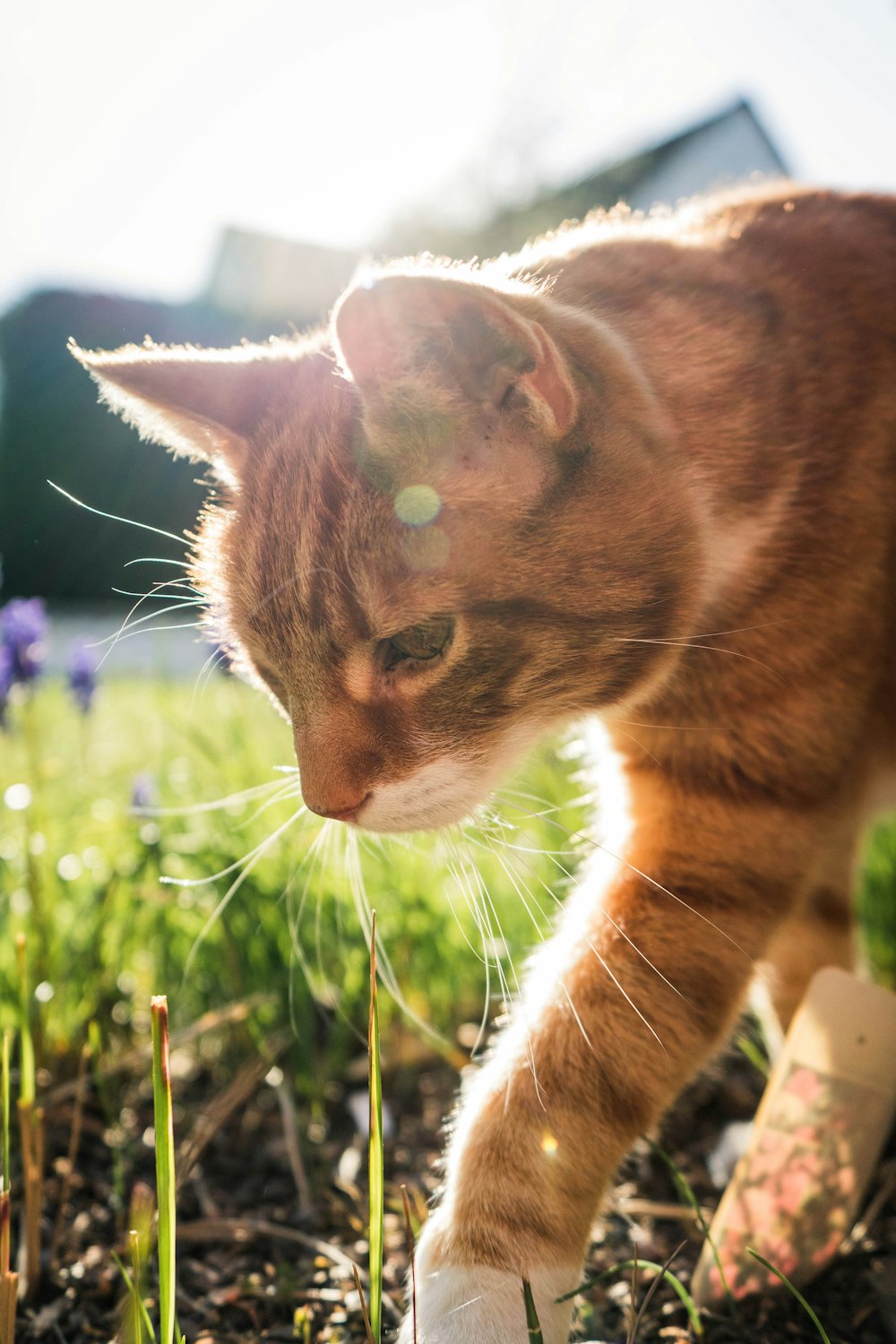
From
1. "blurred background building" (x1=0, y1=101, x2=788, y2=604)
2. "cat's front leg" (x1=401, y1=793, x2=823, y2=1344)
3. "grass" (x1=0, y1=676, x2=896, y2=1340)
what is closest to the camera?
"cat's front leg" (x1=401, y1=793, x2=823, y2=1344)

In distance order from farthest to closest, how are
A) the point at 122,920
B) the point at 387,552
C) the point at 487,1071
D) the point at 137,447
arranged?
the point at 137,447 → the point at 122,920 → the point at 487,1071 → the point at 387,552

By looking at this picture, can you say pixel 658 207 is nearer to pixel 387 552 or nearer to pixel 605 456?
pixel 605 456

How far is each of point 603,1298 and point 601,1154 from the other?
1.02 feet

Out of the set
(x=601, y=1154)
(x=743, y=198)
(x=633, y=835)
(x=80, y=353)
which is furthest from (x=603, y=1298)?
(x=743, y=198)

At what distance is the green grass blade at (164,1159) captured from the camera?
0.75 metres

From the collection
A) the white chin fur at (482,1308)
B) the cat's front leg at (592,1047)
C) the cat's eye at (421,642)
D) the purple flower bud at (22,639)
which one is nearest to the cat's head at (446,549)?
the cat's eye at (421,642)

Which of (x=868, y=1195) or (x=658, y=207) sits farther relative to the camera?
(x=658, y=207)

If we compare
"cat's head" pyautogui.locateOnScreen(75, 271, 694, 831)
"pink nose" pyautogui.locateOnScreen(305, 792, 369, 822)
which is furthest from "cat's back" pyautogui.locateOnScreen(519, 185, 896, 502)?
"pink nose" pyautogui.locateOnScreen(305, 792, 369, 822)

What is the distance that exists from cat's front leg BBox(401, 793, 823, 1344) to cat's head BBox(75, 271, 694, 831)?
23cm

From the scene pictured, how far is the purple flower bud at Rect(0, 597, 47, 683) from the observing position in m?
1.66

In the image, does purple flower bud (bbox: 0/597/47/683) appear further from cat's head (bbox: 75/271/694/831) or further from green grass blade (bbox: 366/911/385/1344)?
green grass blade (bbox: 366/911/385/1344)

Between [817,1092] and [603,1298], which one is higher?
[817,1092]

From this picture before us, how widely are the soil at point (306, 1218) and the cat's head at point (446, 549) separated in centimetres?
55

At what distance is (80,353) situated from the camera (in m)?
1.22
